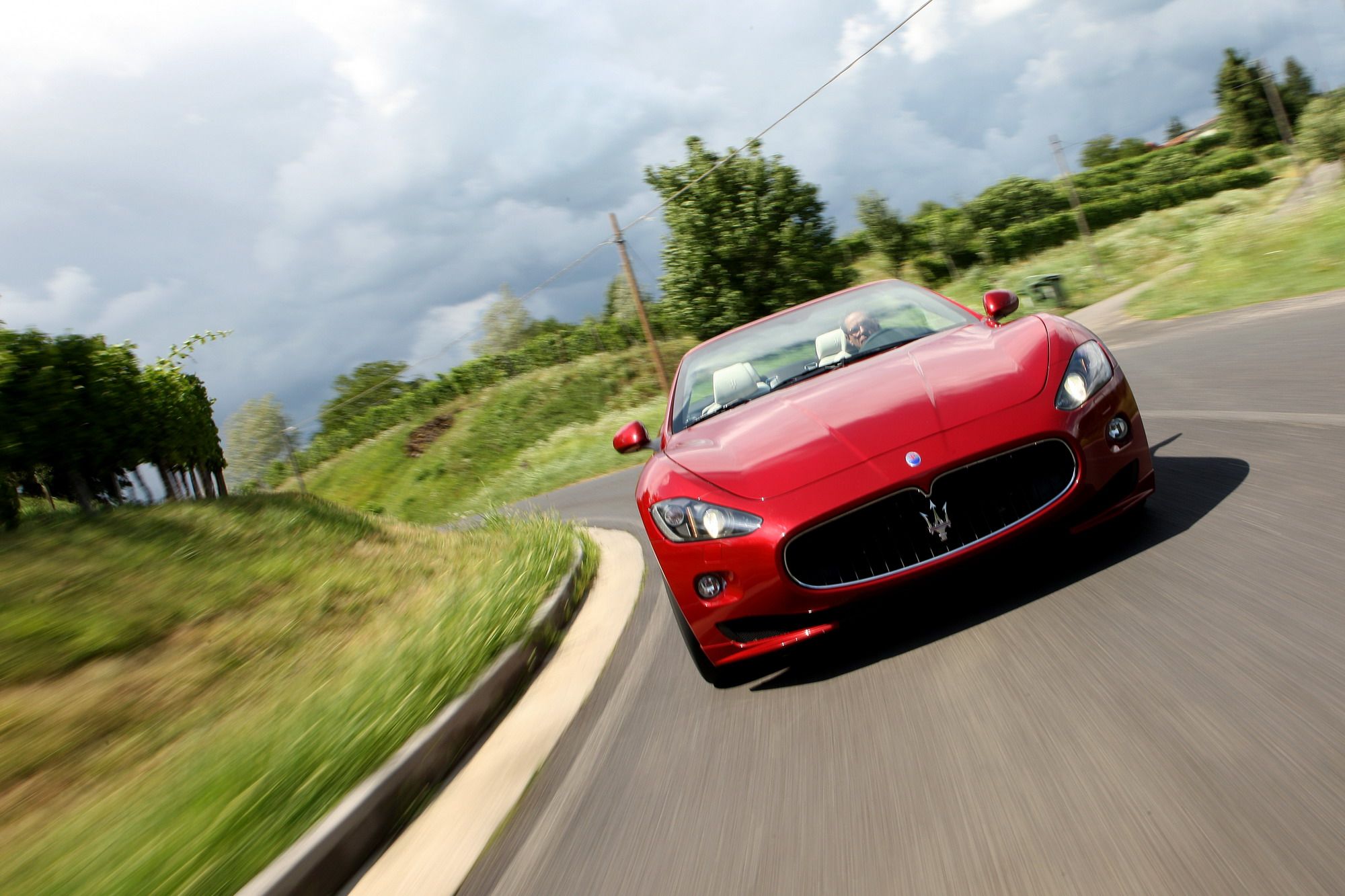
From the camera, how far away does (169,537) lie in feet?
25.1

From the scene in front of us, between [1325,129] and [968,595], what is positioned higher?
[968,595]

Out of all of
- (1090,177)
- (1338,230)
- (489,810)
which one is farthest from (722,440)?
(1090,177)

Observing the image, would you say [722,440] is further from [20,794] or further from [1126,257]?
[1126,257]

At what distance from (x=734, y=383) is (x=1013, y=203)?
2501 inches

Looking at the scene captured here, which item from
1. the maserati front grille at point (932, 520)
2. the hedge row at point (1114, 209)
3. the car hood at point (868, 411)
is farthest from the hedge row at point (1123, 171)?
the maserati front grille at point (932, 520)

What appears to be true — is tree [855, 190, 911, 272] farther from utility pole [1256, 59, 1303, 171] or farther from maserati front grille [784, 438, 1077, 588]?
maserati front grille [784, 438, 1077, 588]

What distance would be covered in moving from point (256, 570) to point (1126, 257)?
107 ft

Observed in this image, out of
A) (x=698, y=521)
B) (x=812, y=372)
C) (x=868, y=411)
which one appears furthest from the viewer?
(x=812, y=372)

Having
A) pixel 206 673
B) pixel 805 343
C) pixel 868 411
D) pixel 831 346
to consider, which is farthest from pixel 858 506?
pixel 206 673

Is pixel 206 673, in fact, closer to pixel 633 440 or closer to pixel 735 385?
pixel 633 440

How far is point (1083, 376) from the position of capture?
3459mm

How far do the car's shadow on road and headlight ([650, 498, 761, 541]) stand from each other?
46 centimetres

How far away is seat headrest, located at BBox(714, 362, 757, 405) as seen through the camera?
4.66 metres

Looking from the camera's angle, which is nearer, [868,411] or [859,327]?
[868,411]
